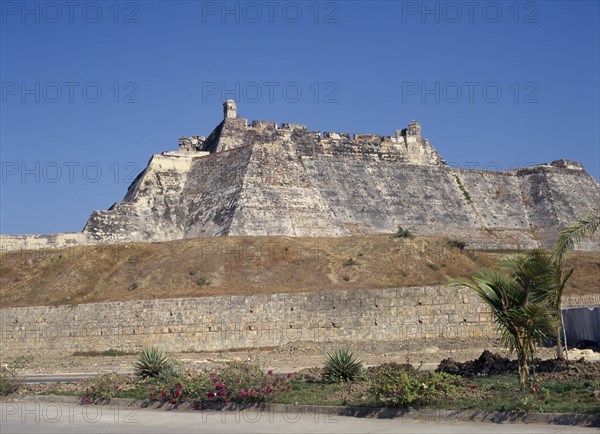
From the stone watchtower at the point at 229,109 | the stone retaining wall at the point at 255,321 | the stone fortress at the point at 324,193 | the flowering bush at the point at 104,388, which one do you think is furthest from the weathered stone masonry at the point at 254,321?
the stone watchtower at the point at 229,109

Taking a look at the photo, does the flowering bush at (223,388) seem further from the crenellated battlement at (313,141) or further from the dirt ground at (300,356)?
the crenellated battlement at (313,141)

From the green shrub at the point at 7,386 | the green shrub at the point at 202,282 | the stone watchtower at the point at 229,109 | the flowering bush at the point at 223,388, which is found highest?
the stone watchtower at the point at 229,109

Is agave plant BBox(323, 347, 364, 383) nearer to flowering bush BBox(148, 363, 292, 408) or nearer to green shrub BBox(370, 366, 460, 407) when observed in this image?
flowering bush BBox(148, 363, 292, 408)

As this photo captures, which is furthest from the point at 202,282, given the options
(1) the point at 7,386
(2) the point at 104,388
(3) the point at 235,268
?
(2) the point at 104,388

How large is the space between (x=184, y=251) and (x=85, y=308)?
23.3 ft

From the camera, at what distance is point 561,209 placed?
174ft

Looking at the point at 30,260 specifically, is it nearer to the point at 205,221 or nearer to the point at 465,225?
the point at 205,221

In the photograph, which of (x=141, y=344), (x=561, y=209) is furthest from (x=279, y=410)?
(x=561, y=209)

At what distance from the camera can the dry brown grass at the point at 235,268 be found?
3631cm

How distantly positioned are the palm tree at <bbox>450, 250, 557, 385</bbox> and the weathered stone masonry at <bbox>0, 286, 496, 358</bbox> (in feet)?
42.3

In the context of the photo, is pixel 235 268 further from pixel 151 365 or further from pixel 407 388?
pixel 407 388

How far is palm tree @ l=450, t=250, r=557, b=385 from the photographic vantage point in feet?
52.2

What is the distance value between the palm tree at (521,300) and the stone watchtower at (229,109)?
38127 mm

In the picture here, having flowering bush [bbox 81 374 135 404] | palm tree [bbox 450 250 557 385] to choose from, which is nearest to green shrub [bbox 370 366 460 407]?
palm tree [bbox 450 250 557 385]
